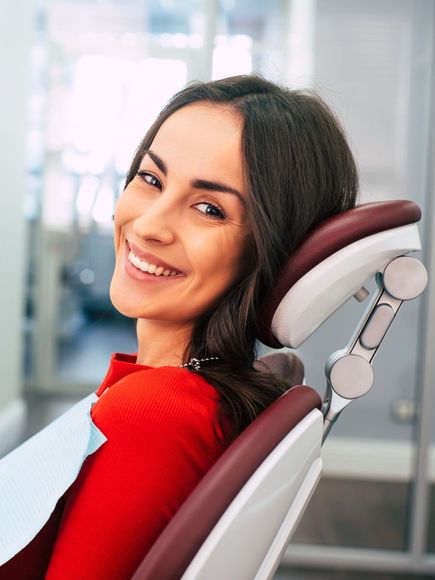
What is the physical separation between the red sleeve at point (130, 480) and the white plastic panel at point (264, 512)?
0.08 m

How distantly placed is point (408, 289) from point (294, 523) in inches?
11.9

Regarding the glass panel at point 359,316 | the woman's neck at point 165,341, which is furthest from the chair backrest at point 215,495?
the glass panel at point 359,316

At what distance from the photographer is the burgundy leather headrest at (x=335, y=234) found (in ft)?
2.74

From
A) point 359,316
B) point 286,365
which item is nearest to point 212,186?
point 286,365

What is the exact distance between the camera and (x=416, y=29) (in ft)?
8.02

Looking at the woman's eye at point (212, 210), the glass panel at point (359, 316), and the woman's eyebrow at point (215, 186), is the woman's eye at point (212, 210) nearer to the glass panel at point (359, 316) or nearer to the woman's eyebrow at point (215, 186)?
the woman's eyebrow at point (215, 186)

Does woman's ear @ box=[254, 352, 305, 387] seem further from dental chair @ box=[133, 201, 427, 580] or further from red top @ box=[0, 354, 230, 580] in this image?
red top @ box=[0, 354, 230, 580]

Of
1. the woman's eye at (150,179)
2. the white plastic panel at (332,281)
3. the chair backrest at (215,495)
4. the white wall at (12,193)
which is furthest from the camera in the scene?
the white wall at (12,193)

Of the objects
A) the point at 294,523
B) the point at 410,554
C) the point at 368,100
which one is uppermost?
the point at 368,100

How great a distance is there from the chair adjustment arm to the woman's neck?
0.62 feet

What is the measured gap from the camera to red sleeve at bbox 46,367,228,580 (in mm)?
710

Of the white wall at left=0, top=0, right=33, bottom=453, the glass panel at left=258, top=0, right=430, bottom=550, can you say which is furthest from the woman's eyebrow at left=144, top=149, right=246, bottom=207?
the white wall at left=0, top=0, right=33, bottom=453

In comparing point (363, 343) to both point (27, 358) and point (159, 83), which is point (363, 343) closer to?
point (159, 83)

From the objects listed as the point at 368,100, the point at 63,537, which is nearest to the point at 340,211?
the point at 63,537
